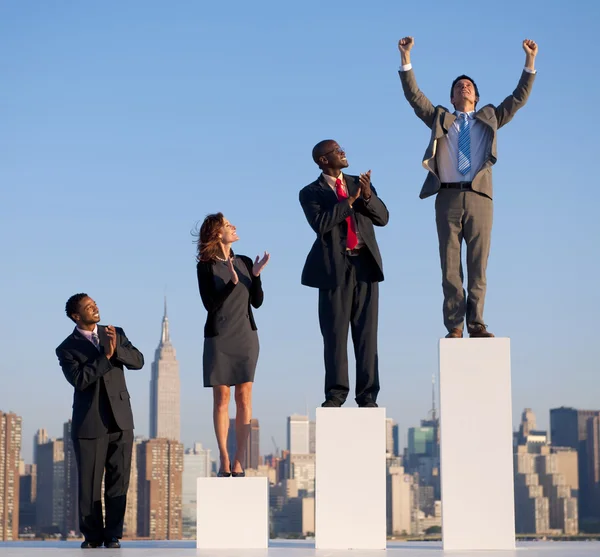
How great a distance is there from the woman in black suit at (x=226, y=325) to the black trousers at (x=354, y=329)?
744 millimetres

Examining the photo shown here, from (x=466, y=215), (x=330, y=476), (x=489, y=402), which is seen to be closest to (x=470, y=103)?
(x=466, y=215)

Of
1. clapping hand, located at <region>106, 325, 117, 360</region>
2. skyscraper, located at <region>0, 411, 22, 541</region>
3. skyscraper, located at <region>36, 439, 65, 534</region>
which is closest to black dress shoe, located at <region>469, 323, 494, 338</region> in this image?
clapping hand, located at <region>106, 325, 117, 360</region>

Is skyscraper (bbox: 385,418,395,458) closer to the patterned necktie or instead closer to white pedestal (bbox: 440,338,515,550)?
white pedestal (bbox: 440,338,515,550)

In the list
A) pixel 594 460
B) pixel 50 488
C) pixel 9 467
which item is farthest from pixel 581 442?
pixel 9 467

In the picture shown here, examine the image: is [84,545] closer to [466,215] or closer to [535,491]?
[466,215]

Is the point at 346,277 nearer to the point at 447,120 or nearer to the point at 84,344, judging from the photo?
the point at 447,120

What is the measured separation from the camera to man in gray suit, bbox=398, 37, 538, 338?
9.46 metres

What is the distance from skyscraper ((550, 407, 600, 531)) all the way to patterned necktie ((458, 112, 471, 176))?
225 ft

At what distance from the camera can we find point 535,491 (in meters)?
73.6

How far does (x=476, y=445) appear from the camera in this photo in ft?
29.7

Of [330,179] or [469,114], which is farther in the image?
[330,179]

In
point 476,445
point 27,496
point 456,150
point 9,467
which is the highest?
point 456,150

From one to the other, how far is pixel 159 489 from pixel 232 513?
149 ft

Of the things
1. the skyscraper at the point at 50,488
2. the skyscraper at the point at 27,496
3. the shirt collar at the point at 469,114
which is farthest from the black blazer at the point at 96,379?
the skyscraper at the point at 27,496
